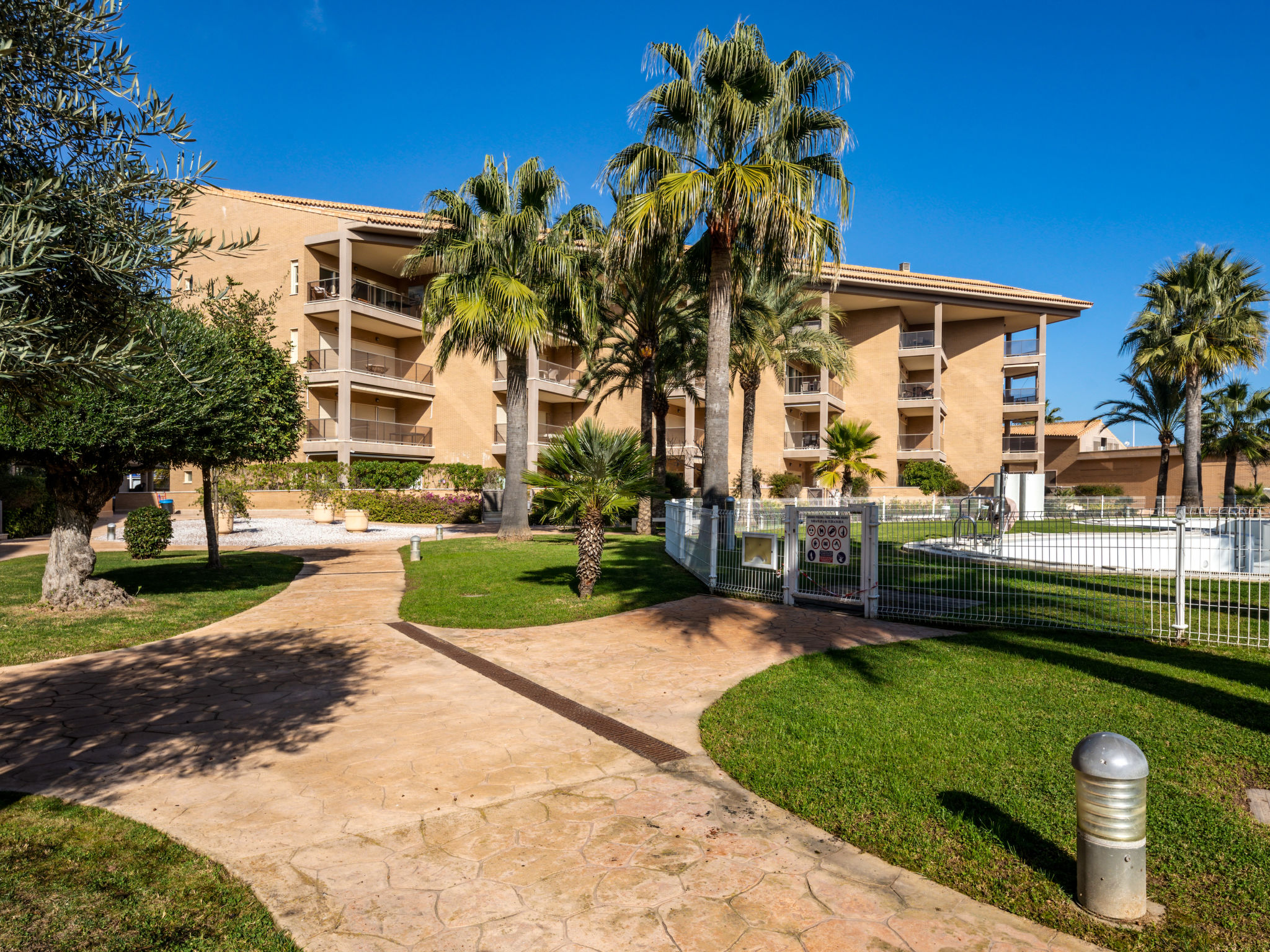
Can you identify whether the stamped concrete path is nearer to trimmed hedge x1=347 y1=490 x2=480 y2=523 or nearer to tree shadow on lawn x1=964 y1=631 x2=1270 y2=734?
tree shadow on lawn x1=964 y1=631 x2=1270 y2=734

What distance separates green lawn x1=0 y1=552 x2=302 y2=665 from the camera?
821cm

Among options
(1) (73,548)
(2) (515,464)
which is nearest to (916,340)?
(2) (515,464)

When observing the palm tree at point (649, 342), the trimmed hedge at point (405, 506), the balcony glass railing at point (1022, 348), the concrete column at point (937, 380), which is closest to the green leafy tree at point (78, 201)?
the palm tree at point (649, 342)

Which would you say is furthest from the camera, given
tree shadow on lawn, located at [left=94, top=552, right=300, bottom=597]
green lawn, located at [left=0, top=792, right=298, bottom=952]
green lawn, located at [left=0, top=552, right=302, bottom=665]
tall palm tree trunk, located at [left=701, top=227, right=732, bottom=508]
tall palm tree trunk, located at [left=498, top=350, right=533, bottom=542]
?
tall palm tree trunk, located at [left=498, top=350, right=533, bottom=542]

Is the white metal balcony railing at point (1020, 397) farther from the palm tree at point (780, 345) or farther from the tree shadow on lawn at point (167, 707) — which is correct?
the tree shadow on lawn at point (167, 707)

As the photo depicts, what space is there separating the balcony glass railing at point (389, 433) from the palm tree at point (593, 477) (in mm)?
24387

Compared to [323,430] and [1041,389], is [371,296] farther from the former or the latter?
[1041,389]

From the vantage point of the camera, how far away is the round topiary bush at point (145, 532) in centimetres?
1633

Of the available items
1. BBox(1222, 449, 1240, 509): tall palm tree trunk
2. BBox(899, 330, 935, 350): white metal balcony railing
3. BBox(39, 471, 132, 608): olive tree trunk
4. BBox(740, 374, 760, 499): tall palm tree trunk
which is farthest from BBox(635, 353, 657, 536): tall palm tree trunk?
BBox(1222, 449, 1240, 509): tall palm tree trunk

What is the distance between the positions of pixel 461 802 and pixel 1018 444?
1844 inches

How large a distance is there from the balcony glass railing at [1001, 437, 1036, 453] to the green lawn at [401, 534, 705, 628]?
110 feet

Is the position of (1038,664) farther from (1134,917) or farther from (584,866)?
(584,866)

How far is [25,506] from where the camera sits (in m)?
22.3

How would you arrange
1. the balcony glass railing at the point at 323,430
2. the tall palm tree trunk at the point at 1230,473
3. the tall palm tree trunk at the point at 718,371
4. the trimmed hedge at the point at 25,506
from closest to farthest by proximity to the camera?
the tall palm tree trunk at the point at 718,371 → the trimmed hedge at the point at 25,506 → the balcony glass railing at the point at 323,430 → the tall palm tree trunk at the point at 1230,473
